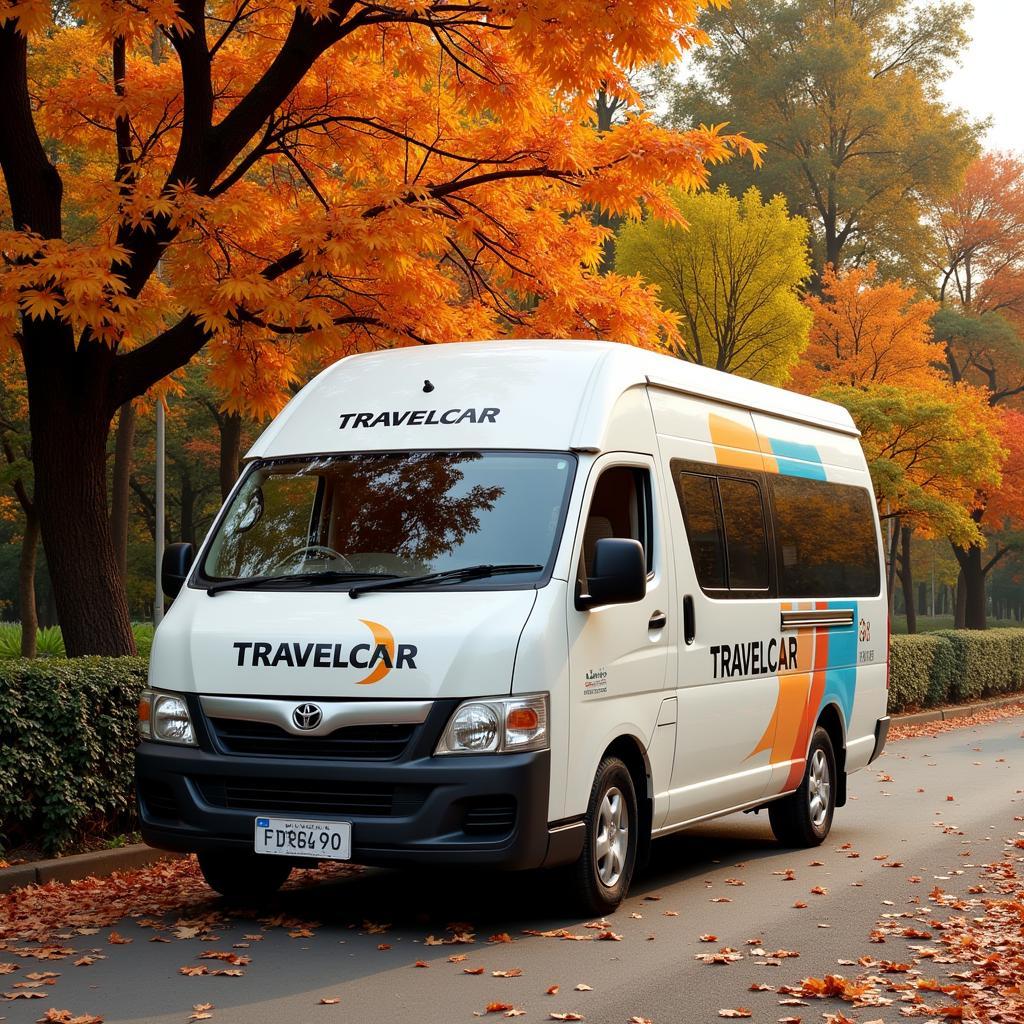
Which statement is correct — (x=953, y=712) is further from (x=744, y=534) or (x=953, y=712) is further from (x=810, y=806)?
(x=744, y=534)

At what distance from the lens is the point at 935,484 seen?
1257 inches

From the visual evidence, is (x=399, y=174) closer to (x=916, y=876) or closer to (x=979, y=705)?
(x=916, y=876)

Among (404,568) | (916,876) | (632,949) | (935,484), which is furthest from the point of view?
(935,484)

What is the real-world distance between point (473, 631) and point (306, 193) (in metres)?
9.02

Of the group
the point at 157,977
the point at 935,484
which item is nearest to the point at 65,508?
the point at 157,977

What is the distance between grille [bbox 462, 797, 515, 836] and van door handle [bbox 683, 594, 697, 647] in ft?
6.78

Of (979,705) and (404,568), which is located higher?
(404,568)

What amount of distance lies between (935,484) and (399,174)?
65.4ft

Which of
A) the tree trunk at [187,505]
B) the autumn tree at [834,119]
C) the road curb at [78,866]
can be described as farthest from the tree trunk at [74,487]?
the autumn tree at [834,119]

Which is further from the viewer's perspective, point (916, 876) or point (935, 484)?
point (935, 484)

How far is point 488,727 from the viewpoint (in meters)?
7.14

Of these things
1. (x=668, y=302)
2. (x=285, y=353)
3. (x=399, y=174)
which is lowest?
(x=285, y=353)

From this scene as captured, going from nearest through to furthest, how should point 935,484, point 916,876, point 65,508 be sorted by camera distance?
point 916,876, point 65,508, point 935,484

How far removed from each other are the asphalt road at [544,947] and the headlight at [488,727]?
924 mm
